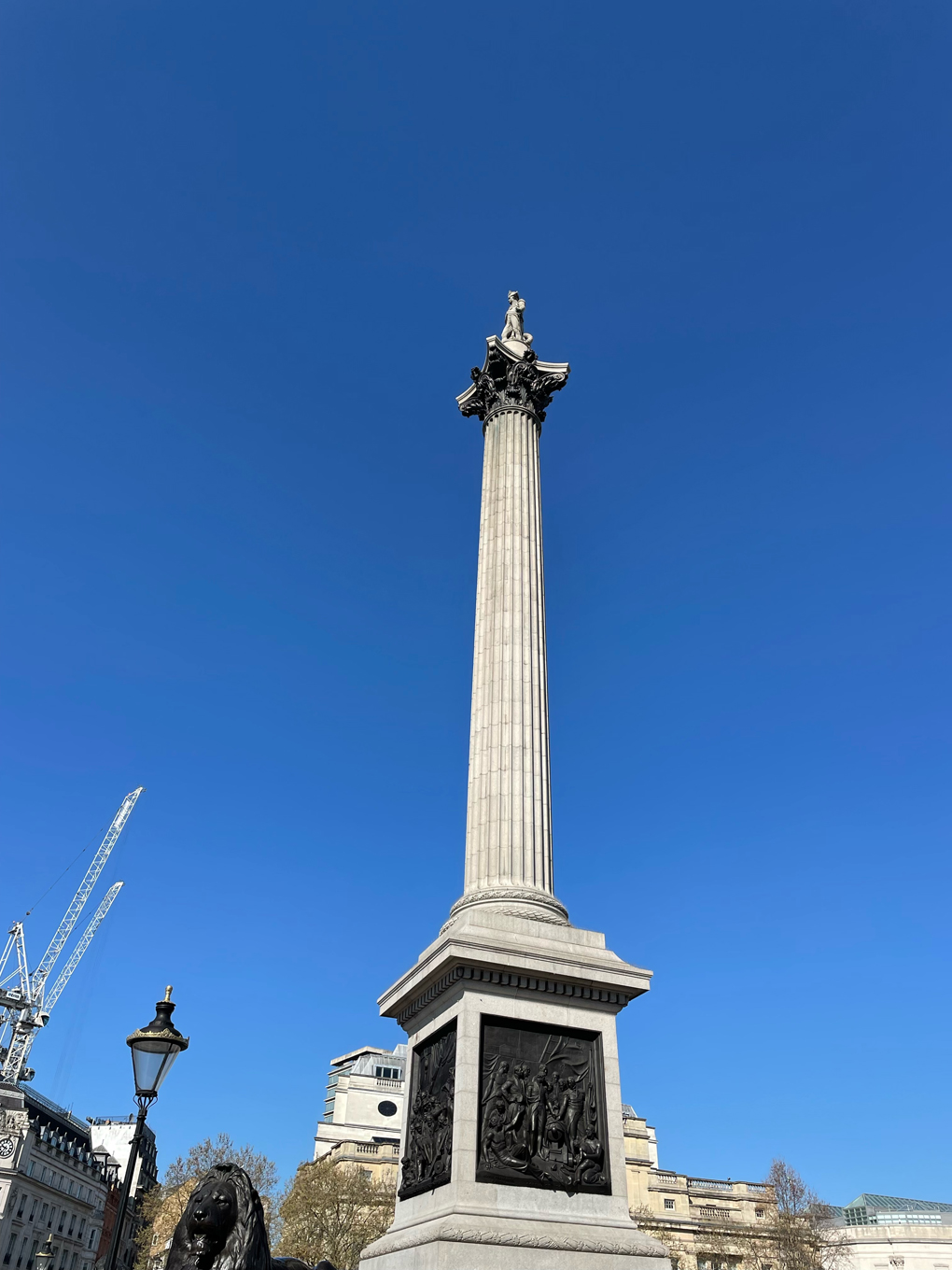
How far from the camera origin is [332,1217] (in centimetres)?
4725

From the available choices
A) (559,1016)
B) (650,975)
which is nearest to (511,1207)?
(559,1016)

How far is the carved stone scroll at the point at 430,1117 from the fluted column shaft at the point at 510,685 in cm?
305

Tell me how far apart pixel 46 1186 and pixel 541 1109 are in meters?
85.8

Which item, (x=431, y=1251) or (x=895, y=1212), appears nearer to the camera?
(x=431, y=1251)

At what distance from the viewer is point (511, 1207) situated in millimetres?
13336

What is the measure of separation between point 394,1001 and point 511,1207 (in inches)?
173

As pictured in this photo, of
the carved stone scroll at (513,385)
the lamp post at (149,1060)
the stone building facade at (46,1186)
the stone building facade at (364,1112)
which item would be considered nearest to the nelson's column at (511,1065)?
the lamp post at (149,1060)

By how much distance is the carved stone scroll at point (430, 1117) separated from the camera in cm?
1412

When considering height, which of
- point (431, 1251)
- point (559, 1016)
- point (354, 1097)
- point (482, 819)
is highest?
point (354, 1097)

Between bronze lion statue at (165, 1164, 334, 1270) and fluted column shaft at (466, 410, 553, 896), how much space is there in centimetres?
871

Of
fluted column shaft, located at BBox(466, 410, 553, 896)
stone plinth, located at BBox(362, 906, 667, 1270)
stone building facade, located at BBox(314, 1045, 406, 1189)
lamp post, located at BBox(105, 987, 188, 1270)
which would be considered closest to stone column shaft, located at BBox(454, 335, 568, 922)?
fluted column shaft, located at BBox(466, 410, 553, 896)

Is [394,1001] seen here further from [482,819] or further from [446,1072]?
[482,819]

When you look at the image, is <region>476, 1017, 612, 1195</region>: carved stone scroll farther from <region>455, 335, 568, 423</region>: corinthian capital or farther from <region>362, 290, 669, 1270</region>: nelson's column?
<region>455, 335, 568, 423</region>: corinthian capital

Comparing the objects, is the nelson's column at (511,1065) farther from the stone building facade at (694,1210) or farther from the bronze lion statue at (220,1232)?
the stone building facade at (694,1210)
